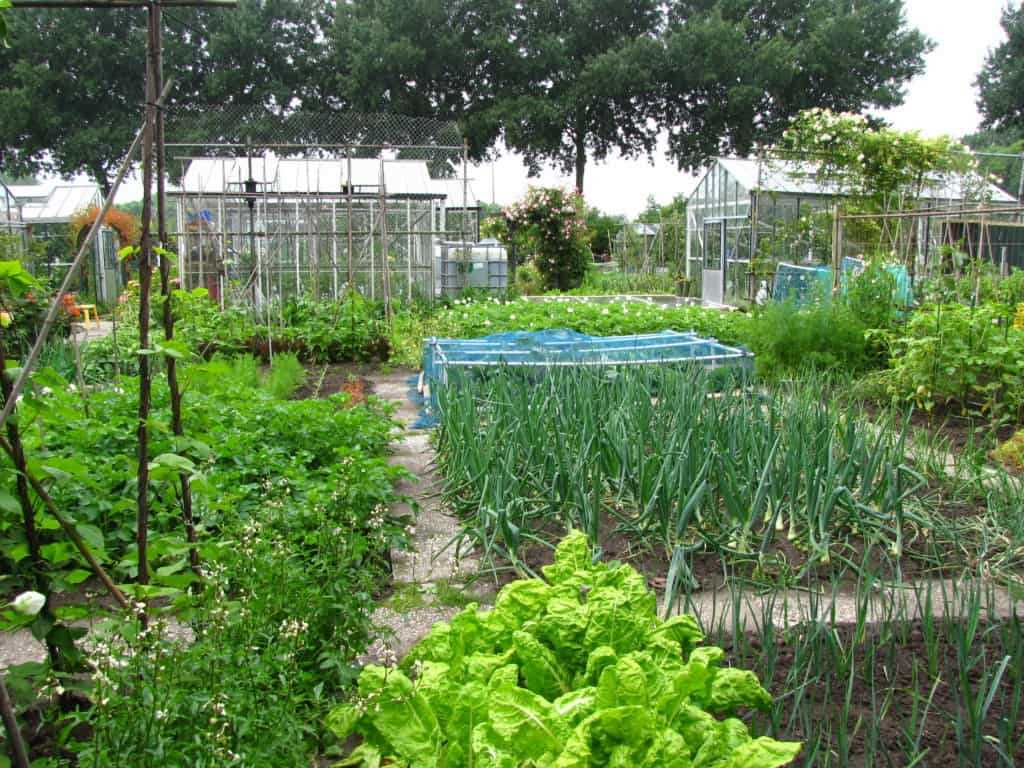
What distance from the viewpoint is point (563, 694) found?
2107 mm

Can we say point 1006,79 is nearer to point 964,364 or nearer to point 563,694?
point 964,364

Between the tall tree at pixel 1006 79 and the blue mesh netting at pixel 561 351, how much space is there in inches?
1097

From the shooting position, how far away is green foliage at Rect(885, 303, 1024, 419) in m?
6.10

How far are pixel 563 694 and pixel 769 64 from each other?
2985 cm

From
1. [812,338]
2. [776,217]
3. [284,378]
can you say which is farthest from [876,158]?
[284,378]

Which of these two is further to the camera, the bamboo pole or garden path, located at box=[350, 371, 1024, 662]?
garden path, located at box=[350, 371, 1024, 662]

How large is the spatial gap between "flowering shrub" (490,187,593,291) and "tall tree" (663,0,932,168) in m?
12.0

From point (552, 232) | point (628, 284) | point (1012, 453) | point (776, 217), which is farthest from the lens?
point (628, 284)

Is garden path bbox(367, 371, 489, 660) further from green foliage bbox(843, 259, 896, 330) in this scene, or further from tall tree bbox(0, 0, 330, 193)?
tall tree bbox(0, 0, 330, 193)

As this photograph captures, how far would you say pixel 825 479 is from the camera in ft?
10.9

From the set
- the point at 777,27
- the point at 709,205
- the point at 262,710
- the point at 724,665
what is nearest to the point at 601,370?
the point at 724,665

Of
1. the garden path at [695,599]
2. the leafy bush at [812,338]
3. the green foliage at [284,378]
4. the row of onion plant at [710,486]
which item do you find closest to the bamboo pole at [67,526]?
the garden path at [695,599]

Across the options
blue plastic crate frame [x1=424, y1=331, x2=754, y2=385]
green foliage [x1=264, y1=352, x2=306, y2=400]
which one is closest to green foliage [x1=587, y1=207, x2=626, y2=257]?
blue plastic crate frame [x1=424, y1=331, x2=754, y2=385]

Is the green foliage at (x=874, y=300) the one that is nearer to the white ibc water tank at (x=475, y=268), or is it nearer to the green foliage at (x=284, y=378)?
the green foliage at (x=284, y=378)
